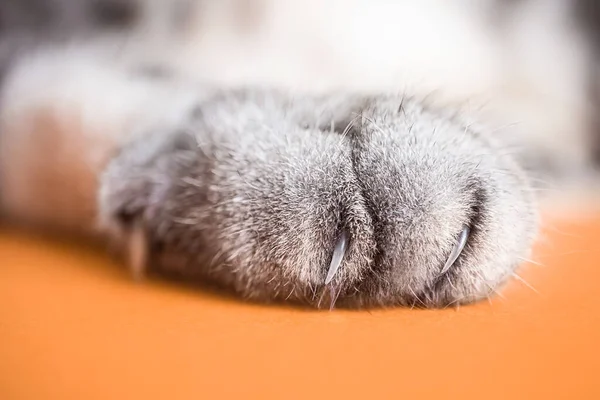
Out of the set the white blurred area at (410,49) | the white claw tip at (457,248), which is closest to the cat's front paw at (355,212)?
the white claw tip at (457,248)

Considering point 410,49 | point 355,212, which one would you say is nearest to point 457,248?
point 355,212

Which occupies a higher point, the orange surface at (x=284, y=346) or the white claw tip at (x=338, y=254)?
the white claw tip at (x=338, y=254)

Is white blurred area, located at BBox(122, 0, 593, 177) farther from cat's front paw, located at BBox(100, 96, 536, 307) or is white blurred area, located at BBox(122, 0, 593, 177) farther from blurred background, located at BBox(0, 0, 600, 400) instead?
cat's front paw, located at BBox(100, 96, 536, 307)

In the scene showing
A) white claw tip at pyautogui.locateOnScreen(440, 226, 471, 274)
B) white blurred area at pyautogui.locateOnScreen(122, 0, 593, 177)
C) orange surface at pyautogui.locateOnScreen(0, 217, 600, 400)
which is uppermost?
white blurred area at pyautogui.locateOnScreen(122, 0, 593, 177)

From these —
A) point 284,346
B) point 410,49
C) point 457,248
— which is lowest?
point 284,346

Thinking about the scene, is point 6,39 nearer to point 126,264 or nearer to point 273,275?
point 126,264

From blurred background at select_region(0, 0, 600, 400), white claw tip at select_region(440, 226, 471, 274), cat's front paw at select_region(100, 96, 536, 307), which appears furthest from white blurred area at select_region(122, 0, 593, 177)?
white claw tip at select_region(440, 226, 471, 274)

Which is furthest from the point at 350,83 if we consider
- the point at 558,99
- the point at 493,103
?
the point at 558,99

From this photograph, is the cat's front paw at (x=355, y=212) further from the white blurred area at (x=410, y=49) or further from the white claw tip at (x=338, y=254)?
the white blurred area at (x=410, y=49)

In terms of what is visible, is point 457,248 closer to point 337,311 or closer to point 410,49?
point 337,311
